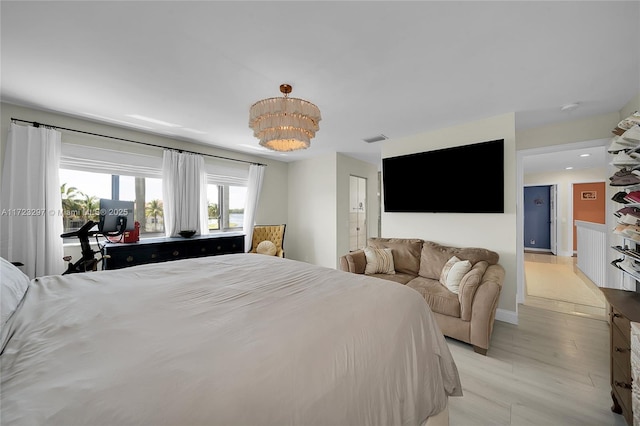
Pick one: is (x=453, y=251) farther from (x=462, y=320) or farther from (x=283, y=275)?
(x=283, y=275)

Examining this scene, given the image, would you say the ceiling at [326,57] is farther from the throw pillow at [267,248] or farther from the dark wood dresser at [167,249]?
the throw pillow at [267,248]

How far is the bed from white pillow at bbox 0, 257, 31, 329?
2 centimetres

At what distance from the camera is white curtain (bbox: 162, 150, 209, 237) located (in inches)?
148

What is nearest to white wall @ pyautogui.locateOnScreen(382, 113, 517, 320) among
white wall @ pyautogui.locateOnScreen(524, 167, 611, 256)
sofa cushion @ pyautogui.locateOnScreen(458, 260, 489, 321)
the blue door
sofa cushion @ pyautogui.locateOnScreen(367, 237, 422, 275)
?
sofa cushion @ pyautogui.locateOnScreen(367, 237, 422, 275)

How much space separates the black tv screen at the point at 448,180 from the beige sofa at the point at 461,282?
585mm

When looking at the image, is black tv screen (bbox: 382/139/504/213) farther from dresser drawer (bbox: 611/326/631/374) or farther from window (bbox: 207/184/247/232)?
window (bbox: 207/184/247/232)

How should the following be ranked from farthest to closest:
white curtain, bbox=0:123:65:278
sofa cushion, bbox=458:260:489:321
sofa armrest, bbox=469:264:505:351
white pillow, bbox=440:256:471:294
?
1. white curtain, bbox=0:123:65:278
2. white pillow, bbox=440:256:471:294
3. sofa cushion, bbox=458:260:489:321
4. sofa armrest, bbox=469:264:505:351

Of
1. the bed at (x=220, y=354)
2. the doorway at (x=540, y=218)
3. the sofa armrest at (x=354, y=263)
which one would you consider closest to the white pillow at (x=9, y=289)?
the bed at (x=220, y=354)

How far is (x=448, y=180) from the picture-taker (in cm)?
332

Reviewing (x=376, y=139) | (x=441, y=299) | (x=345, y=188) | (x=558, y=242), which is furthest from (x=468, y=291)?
(x=558, y=242)

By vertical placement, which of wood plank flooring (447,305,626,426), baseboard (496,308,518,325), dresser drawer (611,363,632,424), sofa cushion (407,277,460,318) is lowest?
wood plank flooring (447,305,626,426)

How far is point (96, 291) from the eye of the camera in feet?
4.59

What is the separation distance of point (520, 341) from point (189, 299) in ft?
10.3

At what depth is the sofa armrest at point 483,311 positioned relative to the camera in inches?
84.2
